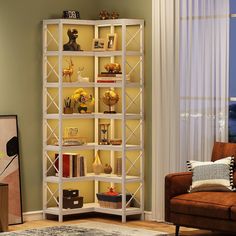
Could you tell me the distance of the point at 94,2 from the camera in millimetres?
8875

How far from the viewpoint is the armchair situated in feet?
22.4

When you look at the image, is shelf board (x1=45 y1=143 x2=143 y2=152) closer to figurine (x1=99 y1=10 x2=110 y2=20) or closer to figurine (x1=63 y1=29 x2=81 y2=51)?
figurine (x1=63 y1=29 x2=81 y2=51)

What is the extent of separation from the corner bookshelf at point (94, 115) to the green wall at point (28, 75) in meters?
0.07

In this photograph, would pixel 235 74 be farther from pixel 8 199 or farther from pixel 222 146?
pixel 8 199

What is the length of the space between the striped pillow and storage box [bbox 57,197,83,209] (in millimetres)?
1555

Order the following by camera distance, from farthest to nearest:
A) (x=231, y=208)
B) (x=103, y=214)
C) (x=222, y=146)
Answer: (x=103, y=214)
(x=222, y=146)
(x=231, y=208)

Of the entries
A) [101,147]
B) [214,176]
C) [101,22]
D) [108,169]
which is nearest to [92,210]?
[108,169]

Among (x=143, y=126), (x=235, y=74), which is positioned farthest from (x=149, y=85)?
(x=235, y=74)

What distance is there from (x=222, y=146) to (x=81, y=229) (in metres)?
1.68

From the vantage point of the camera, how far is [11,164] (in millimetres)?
8047

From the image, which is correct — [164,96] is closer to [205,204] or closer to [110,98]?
[110,98]

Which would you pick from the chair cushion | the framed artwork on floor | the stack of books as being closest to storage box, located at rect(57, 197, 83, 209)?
the framed artwork on floor

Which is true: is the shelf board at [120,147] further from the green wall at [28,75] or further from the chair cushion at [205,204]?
the chair cushion at [205,204]

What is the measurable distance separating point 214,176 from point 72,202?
1828mm
